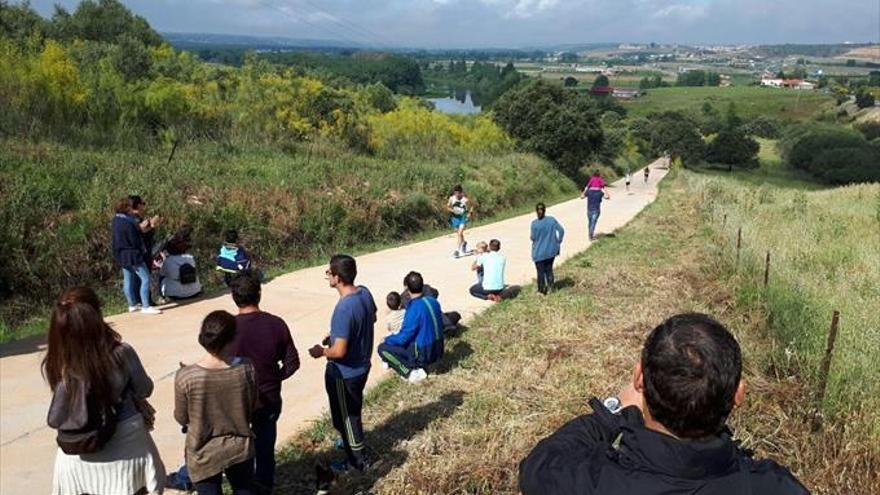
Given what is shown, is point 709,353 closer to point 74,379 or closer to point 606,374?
point 74,379

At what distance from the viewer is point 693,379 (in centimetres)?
177

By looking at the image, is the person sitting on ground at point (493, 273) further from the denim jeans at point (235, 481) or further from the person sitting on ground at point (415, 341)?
the denim jeans at point (235, 481)

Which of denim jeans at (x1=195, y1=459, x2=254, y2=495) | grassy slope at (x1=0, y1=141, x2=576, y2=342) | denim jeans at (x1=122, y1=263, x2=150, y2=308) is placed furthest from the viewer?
grassy slope at (x1=0, y1=141, x2=576, y2=342)

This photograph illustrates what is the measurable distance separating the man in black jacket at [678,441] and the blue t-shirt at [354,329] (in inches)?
106

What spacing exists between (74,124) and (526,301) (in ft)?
34.8

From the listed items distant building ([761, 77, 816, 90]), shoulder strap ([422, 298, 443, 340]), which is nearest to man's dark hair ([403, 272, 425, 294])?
shoulder strap ([422, 298, 443, 340])

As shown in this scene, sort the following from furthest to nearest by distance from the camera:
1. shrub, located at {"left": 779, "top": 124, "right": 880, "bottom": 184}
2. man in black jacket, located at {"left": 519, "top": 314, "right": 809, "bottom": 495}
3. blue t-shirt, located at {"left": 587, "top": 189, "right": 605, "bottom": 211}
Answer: shrub, located at {"left": 779, "top": 124, "right": 880, "bottom": 184}
blue t-shirt, located at {"left": 587, "top": 189, "right": 605, "bottom": 211}
man in black jacket, located at {"left": 519, "top": 314, "right": 809, "bottom": 495}

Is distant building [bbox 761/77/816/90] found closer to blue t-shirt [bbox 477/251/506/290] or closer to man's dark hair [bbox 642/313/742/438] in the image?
blue t-shirt [bbox 477/251/506/290]

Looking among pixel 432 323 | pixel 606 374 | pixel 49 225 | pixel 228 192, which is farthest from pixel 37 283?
pixel 606 374

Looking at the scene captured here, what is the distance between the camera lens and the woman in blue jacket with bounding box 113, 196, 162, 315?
8070 millimetres

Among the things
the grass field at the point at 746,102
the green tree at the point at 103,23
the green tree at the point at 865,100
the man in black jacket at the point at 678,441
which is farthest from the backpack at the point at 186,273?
the green tree at the point at 865,100

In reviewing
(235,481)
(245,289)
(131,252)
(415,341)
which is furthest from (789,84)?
(235,481)

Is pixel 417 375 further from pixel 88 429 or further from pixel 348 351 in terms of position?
pixel 88 429

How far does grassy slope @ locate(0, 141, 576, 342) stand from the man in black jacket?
7.71 metres
